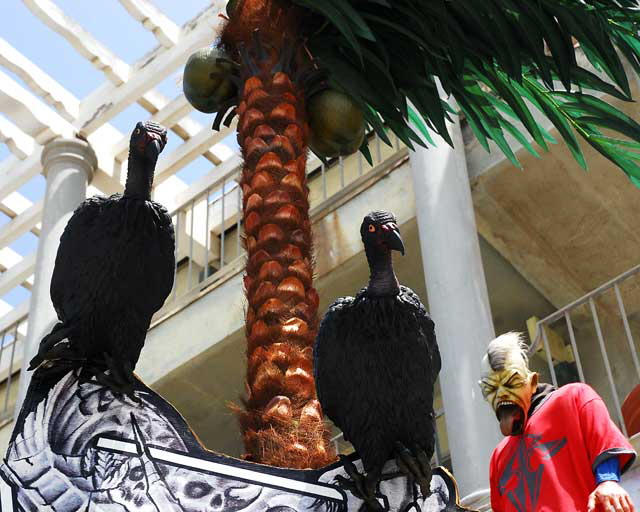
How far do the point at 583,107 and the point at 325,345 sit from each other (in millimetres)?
2202

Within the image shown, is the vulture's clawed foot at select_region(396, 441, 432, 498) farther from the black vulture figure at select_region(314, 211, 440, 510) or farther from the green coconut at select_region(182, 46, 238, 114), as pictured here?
the green coconut at select_region(182, 46, 238, 114)

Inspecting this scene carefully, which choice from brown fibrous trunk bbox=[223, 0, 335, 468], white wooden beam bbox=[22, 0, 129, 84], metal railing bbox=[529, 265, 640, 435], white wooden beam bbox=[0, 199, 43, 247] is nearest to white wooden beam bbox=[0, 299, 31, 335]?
white wooden beam bbox=[0, 199, 43, 247]

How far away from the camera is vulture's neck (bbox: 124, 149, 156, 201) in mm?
3047

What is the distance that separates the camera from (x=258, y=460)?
3316 millimetres

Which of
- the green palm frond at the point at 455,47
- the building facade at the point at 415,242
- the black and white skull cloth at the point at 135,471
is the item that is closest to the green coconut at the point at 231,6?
the green palm frond at the point at 455,47

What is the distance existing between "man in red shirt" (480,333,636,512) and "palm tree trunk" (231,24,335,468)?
0.49m

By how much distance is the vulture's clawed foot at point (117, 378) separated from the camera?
2.87 metres

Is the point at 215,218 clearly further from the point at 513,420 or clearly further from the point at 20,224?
the point at 513,420

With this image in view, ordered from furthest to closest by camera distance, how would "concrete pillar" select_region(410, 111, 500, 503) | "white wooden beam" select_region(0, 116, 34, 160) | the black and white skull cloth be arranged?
1. "white wooden beam" select_region(0, 116, 34, 160)
2. "concrete pillar" select_region(410, 111, 500, 503)
3. the black and white skull cloth

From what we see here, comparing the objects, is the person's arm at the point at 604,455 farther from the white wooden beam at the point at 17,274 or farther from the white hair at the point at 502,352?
the white wooden beam at the point at 17,274

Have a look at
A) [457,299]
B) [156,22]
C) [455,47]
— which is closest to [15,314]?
[156,22]

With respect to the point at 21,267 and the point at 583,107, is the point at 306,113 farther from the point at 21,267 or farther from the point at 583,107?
the point at 21,267

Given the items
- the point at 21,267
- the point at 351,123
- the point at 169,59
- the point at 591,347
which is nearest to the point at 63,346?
the point at 351,123

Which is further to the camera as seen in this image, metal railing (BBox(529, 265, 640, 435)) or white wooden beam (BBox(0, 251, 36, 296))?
white wooden beam (BBox(0, 251, 36, 296))
